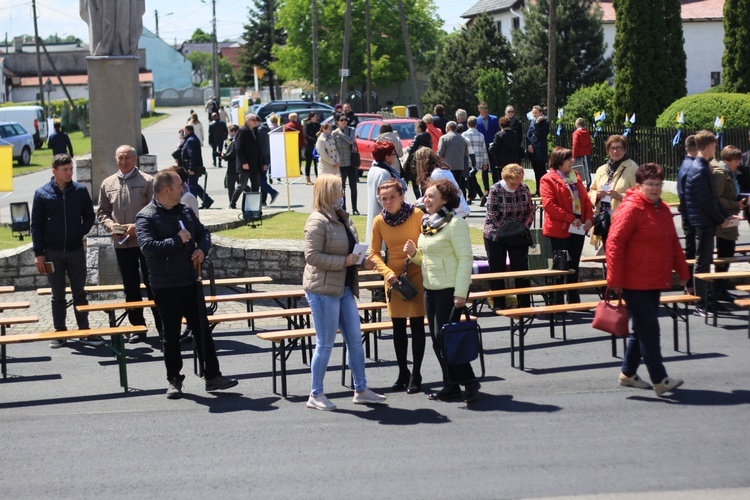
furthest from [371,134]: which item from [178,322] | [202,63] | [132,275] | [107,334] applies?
[202,63]

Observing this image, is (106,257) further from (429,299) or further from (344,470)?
(344,470)

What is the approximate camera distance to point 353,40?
7369 cm

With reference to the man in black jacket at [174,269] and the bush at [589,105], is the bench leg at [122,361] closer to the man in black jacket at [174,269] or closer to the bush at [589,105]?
the man in black jacket at [174,269]

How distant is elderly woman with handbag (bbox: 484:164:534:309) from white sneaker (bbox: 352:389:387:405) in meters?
3.45

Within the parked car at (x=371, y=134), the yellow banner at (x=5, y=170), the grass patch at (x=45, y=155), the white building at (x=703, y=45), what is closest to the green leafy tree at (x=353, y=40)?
the grass patch at (x=45, y=155)

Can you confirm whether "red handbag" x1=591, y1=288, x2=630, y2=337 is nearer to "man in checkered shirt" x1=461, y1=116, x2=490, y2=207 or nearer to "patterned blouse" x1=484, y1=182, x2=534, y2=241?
"patterned blouse" x1=484, y1=182, x2=534, y2=241

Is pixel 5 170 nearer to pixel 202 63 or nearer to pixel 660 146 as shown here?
pixel 660 146

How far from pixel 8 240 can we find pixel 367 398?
466 inches

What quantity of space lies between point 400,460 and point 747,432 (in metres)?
2.35

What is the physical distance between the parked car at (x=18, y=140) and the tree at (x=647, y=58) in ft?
80.4

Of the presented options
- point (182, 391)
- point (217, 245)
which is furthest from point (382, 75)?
point (182, 391)

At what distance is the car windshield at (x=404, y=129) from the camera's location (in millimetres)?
30506

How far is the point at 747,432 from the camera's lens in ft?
24.5

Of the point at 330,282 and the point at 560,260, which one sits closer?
the point at 330,282
